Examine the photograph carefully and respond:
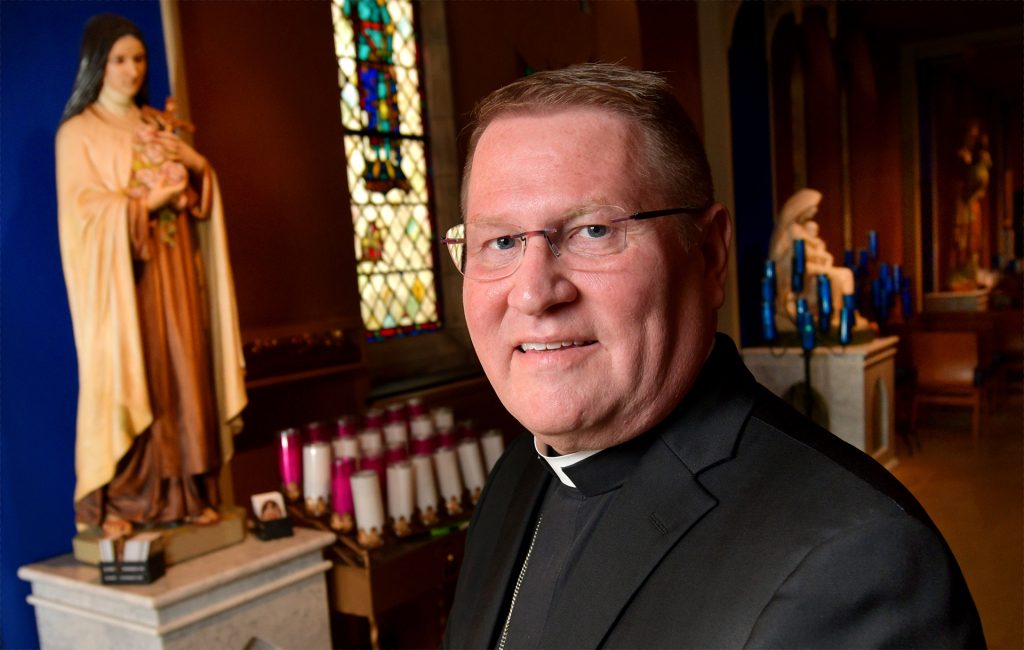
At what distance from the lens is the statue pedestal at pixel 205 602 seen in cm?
280

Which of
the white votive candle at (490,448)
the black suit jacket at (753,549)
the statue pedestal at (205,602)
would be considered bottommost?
the statue pedestal at (205,602)

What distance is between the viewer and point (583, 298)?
1202mm

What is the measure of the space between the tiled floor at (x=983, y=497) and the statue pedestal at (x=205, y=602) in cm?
294

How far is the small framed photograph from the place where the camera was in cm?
330

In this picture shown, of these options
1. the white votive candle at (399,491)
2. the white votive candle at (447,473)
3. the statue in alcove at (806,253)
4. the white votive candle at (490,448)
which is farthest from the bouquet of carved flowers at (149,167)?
the statue in alcove at (806,253)

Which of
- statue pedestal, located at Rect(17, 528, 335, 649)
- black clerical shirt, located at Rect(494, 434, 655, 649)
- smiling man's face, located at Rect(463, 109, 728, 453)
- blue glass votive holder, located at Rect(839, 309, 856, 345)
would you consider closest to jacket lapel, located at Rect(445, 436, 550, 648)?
black clerical shirt, located at Rect(494, 434, 655, 649)

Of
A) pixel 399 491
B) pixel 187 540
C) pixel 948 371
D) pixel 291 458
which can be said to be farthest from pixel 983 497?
pixel 187 540

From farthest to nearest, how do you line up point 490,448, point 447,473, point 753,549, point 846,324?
1. point 846,324
2. point 490,448
3. point 447,473
4. point 753,549

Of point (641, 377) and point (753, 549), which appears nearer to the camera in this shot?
point (753, 549)

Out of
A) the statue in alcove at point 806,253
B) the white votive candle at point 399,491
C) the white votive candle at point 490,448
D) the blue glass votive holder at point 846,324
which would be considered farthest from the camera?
the statue in alcove at point 806,253

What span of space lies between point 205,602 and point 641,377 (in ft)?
7.24

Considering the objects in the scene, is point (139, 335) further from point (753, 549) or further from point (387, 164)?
point (387, 164)

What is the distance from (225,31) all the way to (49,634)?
9.74ft

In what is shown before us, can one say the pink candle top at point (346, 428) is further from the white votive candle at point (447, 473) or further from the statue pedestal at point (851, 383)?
the statue pedestal at point (851, 383)
